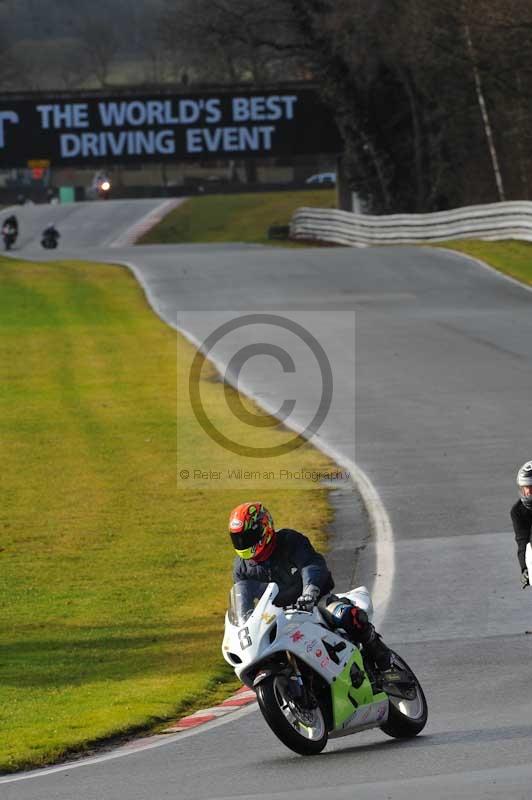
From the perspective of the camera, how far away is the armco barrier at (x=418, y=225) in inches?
1829

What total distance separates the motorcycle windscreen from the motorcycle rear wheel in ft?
3.62

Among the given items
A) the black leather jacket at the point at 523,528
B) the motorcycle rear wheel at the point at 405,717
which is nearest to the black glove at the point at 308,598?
the motorcycle rear wheel at the point at 405,717

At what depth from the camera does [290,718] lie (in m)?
9.17

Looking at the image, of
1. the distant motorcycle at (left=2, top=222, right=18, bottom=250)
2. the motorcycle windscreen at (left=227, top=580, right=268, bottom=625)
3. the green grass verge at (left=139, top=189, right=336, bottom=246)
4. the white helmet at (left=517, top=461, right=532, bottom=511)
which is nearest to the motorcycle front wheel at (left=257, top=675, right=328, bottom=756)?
the motorcycle windscreen at (left=227, top=580, right=268, bottom=625)

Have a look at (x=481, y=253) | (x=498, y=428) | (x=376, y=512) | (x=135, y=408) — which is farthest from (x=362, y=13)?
(x=376, y=512)

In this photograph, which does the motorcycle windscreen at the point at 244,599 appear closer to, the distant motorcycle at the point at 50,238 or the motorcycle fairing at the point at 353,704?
the motorcycle fairing at the point at 353,704

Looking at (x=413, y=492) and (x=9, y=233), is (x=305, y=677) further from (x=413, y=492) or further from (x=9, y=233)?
(x=9, y=233)

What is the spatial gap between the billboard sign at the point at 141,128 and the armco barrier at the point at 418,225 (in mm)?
3595

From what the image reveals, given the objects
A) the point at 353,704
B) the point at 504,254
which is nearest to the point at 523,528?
the point at 353,704

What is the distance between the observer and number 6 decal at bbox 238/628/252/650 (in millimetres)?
9203

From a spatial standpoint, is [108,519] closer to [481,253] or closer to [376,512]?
[376,512]

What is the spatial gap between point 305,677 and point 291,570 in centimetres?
78

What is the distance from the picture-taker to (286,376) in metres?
28.8

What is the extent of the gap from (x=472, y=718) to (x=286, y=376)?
1898 centimetres
